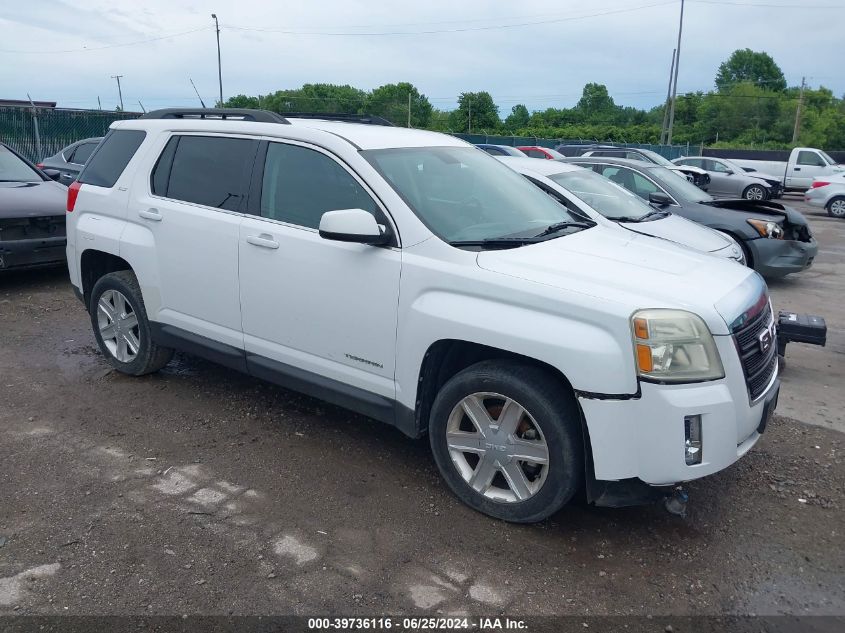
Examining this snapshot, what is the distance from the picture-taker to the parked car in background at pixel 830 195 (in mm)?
19812

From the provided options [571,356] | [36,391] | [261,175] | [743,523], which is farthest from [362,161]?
[36,391]

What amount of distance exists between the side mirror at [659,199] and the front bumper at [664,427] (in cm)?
708

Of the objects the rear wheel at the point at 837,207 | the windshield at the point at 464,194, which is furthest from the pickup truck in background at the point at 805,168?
the windshield at the point at 464,194

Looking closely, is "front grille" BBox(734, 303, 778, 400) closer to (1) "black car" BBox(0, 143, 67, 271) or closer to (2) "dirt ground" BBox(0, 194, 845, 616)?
(2) "dirt ground" BBox(0, 194, 845, 616)

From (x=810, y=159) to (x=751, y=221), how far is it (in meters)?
19.4

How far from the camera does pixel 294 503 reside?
3.78 meters

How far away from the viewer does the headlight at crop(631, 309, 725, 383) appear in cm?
308

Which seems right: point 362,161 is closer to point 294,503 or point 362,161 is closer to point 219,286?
point 219,286

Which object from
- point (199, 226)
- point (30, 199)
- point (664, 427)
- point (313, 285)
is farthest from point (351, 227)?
point (30, 199)

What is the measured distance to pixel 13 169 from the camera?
903 centimetres

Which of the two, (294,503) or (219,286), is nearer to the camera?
(294,503)

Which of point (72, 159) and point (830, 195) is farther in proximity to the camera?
point (830, 195)

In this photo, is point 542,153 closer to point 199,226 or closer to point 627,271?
point 199,226

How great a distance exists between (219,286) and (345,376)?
1136 mm
